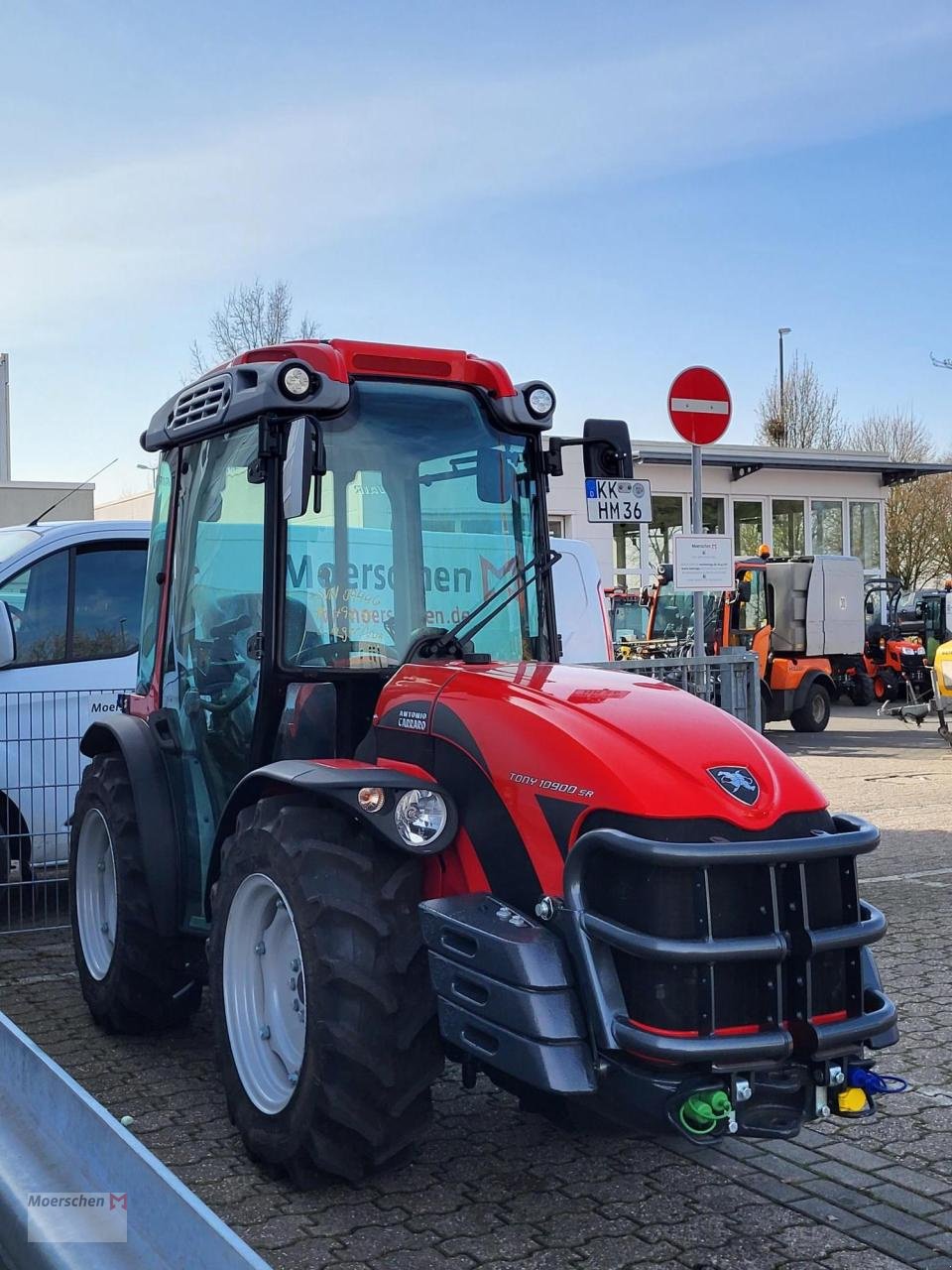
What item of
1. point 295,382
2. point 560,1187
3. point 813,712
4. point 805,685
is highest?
point 295,382

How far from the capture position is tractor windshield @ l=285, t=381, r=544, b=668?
450cm

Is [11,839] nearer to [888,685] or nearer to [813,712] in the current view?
[813,712]

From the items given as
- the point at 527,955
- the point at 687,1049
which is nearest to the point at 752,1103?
the point at 687,1049

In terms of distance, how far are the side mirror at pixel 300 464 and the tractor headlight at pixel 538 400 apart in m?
0.99

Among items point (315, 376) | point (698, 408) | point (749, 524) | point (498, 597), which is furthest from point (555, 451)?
point (749, 524)

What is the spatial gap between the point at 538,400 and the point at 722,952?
2.20m

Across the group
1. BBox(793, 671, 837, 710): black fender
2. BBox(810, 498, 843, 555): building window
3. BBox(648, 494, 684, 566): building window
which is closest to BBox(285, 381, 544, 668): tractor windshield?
BBox(793, 671, 837, 710): black fender

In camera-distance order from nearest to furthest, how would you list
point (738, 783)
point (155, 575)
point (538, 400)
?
point (738, 783), point (538, 400), point (155, 575)

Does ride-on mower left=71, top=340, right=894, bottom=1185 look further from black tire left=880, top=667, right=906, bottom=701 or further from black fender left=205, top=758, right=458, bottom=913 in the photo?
black tire left=880, top=667, right=906, bottom=701

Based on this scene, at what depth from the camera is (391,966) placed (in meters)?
3.71

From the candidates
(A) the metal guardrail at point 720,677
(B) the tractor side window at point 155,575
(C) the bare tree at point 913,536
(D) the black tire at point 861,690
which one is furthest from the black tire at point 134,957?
(C) the bare tree at point 913,536

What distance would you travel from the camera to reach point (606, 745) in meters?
3.59

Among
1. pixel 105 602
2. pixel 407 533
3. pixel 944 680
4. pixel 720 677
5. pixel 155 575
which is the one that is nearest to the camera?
pixel 407 533

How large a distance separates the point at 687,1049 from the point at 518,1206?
935 mm
